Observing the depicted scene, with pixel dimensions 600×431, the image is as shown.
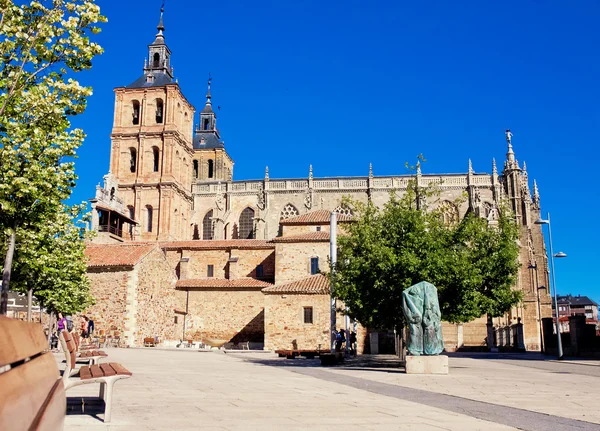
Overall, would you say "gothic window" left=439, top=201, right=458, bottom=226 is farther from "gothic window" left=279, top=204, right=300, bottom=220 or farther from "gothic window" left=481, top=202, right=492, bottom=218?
"gothic window" left=279, top=204, right=300, bottom=220

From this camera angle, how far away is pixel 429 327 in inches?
650

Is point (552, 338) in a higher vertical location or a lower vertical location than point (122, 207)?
lower

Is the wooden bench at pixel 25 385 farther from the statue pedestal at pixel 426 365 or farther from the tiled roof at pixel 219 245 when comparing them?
the tiled roof at pixel 219 245

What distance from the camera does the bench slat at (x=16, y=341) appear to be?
58.2 inches

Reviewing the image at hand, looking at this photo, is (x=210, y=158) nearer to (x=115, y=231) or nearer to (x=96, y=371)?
(x=115, y=231)

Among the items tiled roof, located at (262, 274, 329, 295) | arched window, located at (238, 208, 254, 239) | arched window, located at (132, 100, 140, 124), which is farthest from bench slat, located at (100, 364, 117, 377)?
arched window, located at (132, 100, 140, 124)

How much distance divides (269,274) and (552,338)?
19657mm

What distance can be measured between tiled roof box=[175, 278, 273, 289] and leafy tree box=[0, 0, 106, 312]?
24.2m

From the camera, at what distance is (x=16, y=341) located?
5.43 ft

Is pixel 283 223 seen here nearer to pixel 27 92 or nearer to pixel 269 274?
pixel 269 274

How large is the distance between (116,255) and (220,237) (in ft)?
75.4

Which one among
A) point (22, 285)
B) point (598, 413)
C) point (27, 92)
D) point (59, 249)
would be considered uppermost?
point (27, 92)

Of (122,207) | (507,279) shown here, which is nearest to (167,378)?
(507,279)

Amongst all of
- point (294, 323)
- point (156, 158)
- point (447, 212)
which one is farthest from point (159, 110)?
point (294, 323)
